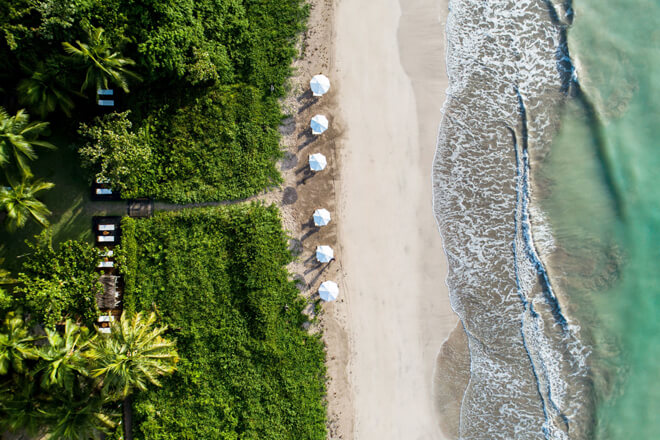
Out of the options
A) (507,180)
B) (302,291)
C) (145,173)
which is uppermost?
(145,173)

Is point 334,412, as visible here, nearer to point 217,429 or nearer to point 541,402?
point 217,429

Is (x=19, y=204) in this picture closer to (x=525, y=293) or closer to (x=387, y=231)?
(x=387, y=231)

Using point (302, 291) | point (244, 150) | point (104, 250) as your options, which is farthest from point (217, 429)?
point (244, 150)

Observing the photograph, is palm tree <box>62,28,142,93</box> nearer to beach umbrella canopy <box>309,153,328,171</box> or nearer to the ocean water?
beach umbrella canopy <box>309,153,328,171</box>

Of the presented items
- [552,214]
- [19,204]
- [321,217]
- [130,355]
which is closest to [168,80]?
[19,204]

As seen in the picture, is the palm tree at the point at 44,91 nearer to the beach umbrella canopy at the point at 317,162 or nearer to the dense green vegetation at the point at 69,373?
the dense green vegetation at the point at 69,373

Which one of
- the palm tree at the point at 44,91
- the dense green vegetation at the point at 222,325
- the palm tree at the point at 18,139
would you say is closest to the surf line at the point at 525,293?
the dense green vegetation at the point at 222,325

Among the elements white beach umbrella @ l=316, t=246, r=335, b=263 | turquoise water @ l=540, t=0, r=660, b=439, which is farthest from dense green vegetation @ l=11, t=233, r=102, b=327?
turquoise water @ l=540, t=0, r=660, b=439
